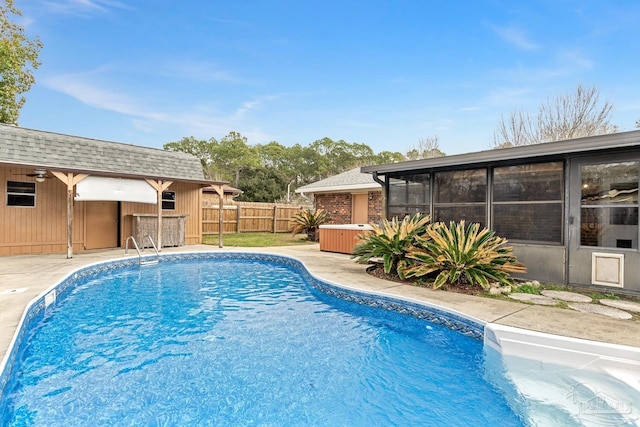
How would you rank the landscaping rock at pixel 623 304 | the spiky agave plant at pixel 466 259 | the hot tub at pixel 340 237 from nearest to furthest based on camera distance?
the landscaping rock at pixel 623 304
the spiky agave plant at pixel 466 259
the hot tub at pixel 340 237

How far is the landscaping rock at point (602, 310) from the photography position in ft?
13.4

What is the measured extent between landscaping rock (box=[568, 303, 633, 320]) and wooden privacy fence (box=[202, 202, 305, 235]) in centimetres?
1386

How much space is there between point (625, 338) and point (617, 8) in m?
13.0

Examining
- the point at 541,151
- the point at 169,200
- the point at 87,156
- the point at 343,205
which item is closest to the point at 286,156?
the point at 343,205

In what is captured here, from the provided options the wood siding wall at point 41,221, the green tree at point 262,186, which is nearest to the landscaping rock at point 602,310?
the wood siding wall at point 41,221

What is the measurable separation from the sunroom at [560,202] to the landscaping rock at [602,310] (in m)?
1.00

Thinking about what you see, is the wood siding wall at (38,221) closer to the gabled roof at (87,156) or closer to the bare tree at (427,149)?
the gabled roof at (87,156)

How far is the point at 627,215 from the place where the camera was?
504 centimetres

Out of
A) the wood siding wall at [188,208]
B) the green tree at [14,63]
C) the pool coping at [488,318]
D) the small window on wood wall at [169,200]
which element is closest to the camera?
the pool coping at [488,318]

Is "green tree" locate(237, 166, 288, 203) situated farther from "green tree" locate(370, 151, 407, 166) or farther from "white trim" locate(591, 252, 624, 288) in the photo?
"white trim" locate(591, 252, 624, 288)

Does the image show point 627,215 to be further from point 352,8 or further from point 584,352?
point 352,8

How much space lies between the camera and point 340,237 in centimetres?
1016

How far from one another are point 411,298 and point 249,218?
13.0m

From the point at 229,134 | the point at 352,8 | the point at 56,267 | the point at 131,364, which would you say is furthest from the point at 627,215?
the point at 229,134
